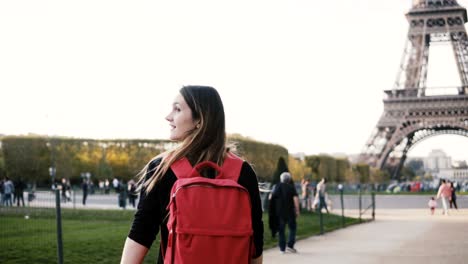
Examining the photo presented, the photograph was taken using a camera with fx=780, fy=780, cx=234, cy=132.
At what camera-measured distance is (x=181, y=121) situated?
3.17 metres

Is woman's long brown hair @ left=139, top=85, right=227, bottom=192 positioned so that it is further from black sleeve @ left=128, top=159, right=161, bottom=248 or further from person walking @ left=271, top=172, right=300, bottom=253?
person walking @ left=271, top=172, right=300, bottom=253

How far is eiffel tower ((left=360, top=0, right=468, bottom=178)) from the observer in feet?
229

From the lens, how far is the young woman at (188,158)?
307 centimetres

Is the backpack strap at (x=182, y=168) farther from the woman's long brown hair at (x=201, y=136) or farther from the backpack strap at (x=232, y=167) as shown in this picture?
the backpack strap at (x=232, y=167)

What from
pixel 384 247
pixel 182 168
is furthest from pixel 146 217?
pixel 384 247

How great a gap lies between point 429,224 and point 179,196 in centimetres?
2129

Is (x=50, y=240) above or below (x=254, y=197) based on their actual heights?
below

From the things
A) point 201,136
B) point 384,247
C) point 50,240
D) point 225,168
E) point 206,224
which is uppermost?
point 201,136

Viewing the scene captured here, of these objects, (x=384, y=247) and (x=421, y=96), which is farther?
(x=421, y=96)

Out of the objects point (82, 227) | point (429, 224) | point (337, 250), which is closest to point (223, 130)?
point (337, 250)

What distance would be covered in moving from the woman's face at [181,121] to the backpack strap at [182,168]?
0.45 ft

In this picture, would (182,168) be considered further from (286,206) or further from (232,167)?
(286,206)

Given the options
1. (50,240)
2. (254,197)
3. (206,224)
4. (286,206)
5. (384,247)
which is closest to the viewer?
(206,224)

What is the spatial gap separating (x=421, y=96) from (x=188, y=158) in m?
70.1
